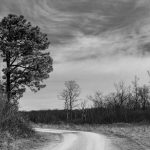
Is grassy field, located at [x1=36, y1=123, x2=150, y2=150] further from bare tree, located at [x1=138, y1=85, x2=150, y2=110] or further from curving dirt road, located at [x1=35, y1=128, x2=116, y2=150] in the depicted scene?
bare tree, located at [x1=138, y1=85, x2=150, y2=110]

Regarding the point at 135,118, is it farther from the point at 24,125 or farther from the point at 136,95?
the point at 24,125

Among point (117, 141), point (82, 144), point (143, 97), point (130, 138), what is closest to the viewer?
point (82, 144)

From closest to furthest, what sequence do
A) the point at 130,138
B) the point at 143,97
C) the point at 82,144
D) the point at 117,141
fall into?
the point at 82,144
the point at 117,141
the point at 130,138
the point at 143,97

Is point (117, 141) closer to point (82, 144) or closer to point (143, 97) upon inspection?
point (82, 144)

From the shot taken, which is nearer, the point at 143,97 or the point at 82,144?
the point at 82,144

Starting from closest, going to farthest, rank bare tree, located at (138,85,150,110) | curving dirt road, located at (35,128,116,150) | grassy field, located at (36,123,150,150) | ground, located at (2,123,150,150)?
curving dirt road, located at (35,128,116,150) < ground, located at (2,123,150,150) < grassy field, located at (36,123,150,150) < bare tree, located at (138,85,150,110)

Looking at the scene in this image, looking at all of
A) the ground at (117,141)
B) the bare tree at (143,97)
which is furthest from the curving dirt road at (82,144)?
the bare tree at (143,97)

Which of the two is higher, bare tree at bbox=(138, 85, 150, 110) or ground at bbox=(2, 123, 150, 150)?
bare tree at bbox=(138, 85, 150, 110)

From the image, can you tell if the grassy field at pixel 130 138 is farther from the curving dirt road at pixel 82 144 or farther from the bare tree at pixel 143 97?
the bare tree at pixel 143 97

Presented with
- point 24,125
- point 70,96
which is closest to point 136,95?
point 70,96

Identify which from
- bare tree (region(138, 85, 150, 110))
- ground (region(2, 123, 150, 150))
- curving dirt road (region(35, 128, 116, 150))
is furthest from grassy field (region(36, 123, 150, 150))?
bare tree (region(138, 85, 150, 110))

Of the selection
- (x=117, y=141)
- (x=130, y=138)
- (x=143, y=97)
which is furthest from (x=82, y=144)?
(x=143, y=97)

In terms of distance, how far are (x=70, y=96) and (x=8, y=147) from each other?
75110mm

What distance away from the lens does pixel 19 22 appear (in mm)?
33344
